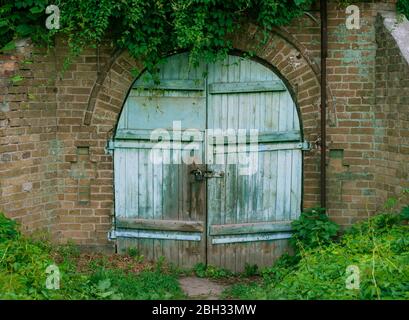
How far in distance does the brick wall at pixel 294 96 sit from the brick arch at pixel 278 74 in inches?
0.5

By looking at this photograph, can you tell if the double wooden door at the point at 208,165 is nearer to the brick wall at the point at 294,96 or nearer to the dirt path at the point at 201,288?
the brick wall at the point at 294,96

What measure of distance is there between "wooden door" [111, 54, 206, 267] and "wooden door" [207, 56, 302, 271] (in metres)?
0.20

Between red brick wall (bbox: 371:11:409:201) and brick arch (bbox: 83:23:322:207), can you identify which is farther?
brick arch (bbox: 83:23:322:207)

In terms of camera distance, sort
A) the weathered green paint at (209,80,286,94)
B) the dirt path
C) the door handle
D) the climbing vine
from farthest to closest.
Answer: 1. the door handle
2. the weathered green paint at (209,80,286,94)
3. the climbing vine
4. the dirt path

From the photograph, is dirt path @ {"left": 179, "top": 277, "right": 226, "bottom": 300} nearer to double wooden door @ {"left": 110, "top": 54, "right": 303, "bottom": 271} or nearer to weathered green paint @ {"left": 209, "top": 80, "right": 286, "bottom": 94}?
double wooden door @ {"left": 110, "top": 54, "right": 303, "bottom": 271}

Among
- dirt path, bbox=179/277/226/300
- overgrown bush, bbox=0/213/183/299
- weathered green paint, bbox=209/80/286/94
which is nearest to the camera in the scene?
overgrown bush, bbox=0/213/183/299

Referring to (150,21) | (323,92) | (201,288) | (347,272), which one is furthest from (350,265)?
(150,21)

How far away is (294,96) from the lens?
311 inches

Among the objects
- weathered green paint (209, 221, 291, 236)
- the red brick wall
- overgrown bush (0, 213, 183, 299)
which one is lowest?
overgrown bush (0, 213, 183, 299)

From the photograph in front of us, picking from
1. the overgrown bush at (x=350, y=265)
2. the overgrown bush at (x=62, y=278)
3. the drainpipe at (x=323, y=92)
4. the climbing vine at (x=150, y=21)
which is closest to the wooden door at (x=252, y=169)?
the drainpipe at (x=323, y=92)

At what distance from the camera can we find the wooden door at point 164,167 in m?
7.90

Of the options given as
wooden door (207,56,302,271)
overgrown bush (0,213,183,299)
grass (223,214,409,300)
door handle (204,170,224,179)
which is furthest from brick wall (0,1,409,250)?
door handle (204,170,224,179)

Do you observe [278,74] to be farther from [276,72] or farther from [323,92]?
[323,92]

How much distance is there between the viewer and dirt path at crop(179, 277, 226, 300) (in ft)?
23.0
